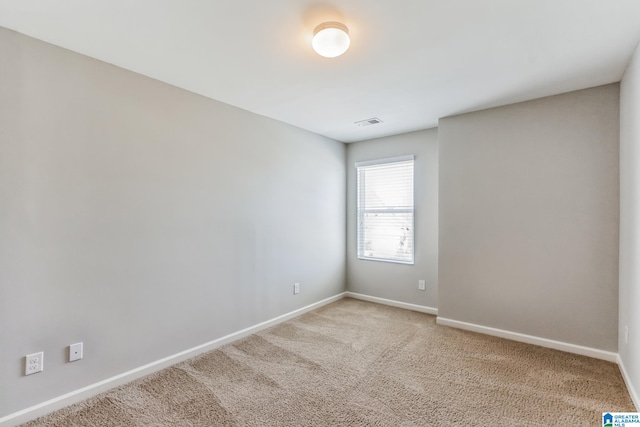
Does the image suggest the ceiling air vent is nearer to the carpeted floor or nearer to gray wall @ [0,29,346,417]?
gray wall @ [0,29,346,417]

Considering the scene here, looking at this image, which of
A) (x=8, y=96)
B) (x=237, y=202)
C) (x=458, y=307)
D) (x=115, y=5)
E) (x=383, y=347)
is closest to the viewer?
(x=115, y=5)

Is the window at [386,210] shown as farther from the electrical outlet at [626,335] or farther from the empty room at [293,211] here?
the electrical outlet at [626,335]

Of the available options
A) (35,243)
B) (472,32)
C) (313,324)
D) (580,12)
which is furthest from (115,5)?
(313,324)

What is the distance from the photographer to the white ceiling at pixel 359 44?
1.63m

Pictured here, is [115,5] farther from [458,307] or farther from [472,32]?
[458,307]

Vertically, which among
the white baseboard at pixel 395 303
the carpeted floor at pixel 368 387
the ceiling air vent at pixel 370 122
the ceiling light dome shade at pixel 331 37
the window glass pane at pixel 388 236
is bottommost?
the carpeted floor at pixel 368 387

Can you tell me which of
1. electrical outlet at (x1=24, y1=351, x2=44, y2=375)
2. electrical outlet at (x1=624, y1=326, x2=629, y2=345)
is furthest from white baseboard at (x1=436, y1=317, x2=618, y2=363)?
electrical outlet at (x1=24, y1=351, x2=44, y2=375)

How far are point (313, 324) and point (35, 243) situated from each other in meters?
A: 2.56

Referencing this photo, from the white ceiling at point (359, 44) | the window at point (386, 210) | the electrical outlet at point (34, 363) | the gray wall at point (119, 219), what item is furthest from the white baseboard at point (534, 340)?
the electrical outlet at point (34, 363)

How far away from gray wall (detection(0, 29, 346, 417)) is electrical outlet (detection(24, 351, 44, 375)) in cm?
3

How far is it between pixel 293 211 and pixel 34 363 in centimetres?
254

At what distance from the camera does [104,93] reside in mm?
2191

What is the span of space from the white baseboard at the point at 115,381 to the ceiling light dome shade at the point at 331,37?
8.72 feet

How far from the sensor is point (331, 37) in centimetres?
174
